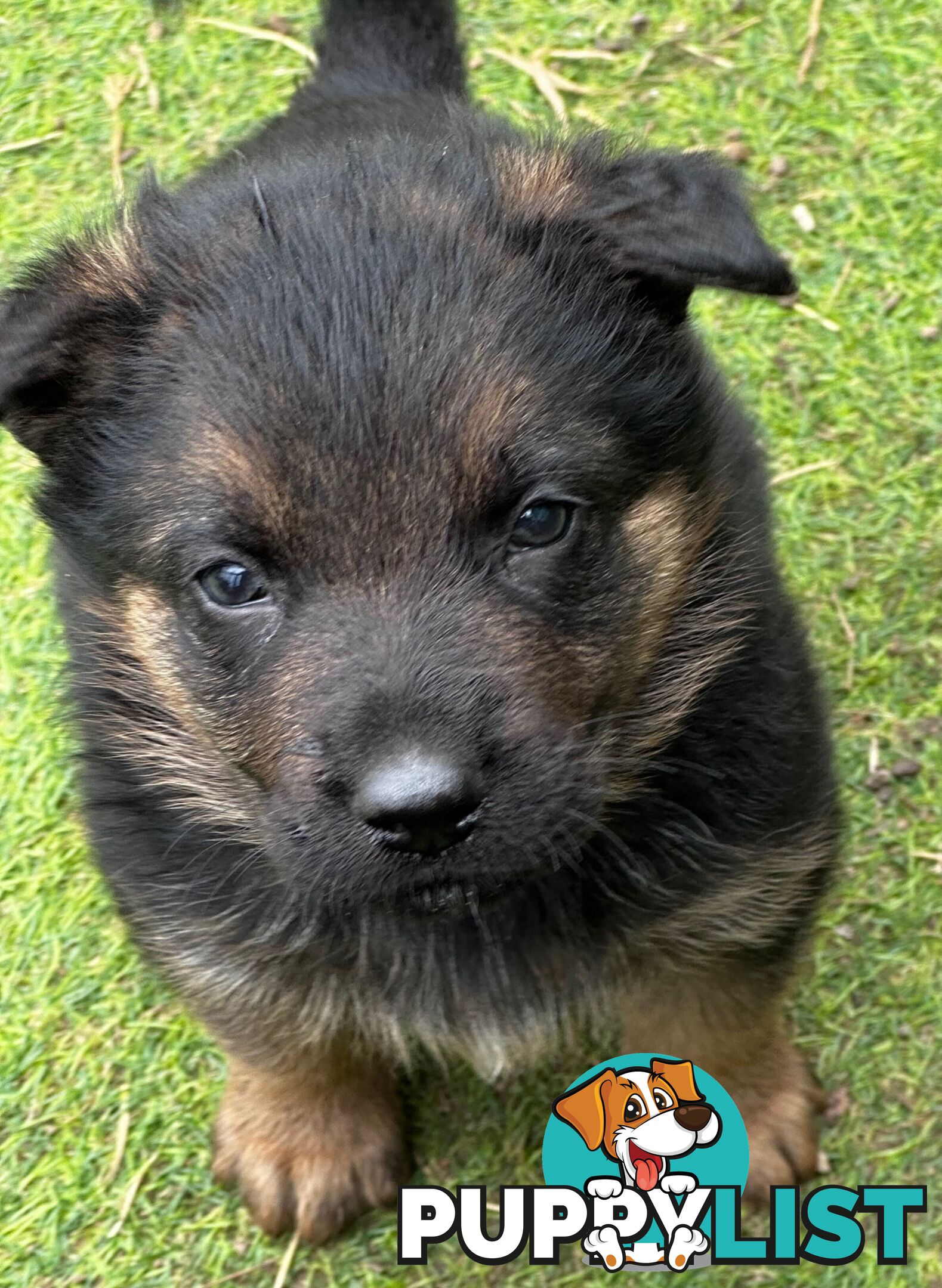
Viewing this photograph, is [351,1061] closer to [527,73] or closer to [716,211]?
[716,211]

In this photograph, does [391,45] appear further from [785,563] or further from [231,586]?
[231,586]

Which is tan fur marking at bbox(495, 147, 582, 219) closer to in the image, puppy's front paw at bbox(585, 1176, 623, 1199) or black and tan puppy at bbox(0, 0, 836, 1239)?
black and tan puppy at bbox(0, 0, 836, 1239)

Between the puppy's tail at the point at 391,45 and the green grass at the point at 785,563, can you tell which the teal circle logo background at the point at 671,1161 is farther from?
the puppy's tail at the point at 391,45

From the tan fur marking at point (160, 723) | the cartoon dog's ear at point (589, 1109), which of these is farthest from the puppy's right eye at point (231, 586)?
the cartoon dog's ear at point (589, 1109)

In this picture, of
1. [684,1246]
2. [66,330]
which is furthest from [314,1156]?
[66,330]

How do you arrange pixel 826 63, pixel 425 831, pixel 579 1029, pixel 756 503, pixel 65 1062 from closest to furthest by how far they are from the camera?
1. pixel 425 831
2. pixel 756 503
3. pixel 579 1029
4. pixel 65 1062
5. pixel 826 63

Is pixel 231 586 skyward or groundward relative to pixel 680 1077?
skyward

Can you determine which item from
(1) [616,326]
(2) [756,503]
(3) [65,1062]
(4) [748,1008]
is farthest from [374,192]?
(3) [65,1062]

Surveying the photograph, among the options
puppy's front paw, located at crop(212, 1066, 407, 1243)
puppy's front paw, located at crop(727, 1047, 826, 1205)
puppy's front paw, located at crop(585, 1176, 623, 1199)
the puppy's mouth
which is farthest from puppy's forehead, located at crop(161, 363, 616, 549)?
puppy's front paw, located at crop(727, 1047, 826, 1205)
